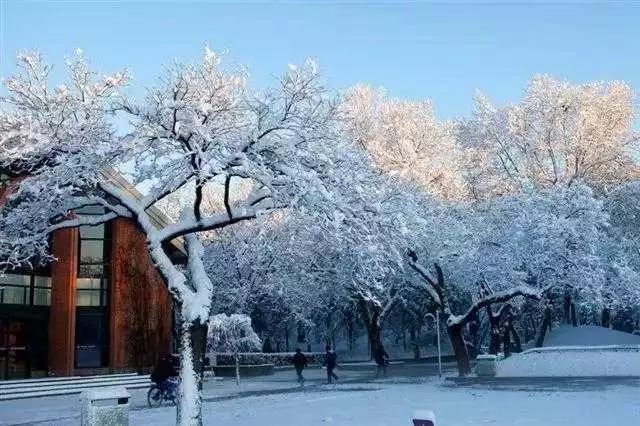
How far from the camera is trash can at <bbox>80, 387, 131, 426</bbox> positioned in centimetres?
1181

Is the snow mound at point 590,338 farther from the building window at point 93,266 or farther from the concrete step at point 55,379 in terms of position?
the building window at point 93,266

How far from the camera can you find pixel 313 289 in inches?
1763

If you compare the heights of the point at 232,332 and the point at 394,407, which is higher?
the point at 232,332

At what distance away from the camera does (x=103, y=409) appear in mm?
11961

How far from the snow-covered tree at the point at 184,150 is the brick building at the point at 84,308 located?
15.7 meters

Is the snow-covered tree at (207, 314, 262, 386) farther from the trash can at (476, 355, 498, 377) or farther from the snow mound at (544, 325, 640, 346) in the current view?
the snow mound at (544, 325, 640, 346)

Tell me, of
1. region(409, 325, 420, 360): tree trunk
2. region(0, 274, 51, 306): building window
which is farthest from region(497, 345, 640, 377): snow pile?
region(409, 325, 420, 360): tree trunk

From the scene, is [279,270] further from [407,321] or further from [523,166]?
[407,321]

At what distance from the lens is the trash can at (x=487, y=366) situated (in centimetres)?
3122

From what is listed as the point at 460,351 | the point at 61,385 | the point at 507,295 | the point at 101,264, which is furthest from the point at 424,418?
the point at 101,264

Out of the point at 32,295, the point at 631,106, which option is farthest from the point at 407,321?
the point at 32,295

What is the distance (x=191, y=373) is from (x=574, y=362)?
22.7 meters

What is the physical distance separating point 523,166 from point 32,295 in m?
29.2

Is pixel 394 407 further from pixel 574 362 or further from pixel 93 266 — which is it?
pixel 93 266
